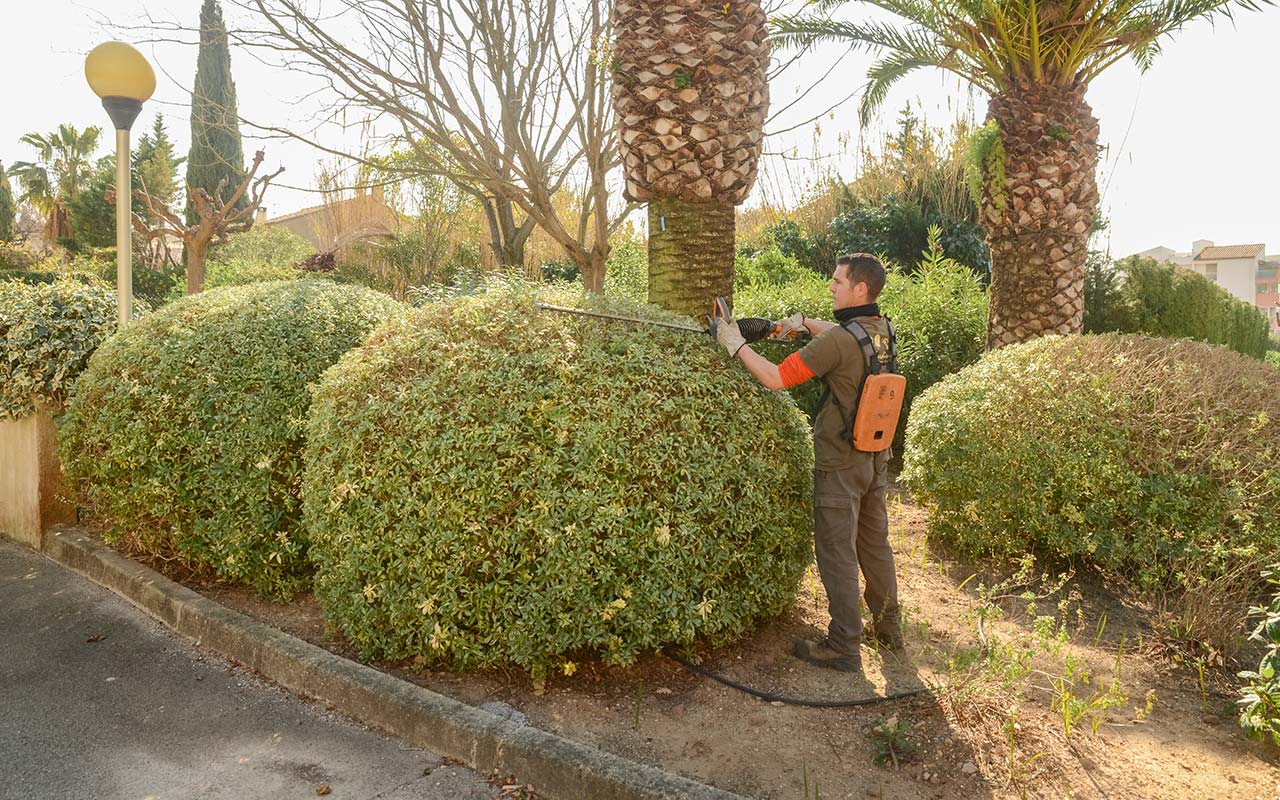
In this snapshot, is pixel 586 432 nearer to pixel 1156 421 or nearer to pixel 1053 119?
pixel 1156 421

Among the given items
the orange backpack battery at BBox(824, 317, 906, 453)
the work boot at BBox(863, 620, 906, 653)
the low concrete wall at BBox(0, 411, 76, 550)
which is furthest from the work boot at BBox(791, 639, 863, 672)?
the low concrete wall at BBox(0, 411, 76, 550)

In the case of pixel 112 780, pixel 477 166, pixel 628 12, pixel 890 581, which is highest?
pixel 628 12

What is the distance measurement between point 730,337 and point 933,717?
5.96 ft

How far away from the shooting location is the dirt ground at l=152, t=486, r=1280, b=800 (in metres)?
3.02

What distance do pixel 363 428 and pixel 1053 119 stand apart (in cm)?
723

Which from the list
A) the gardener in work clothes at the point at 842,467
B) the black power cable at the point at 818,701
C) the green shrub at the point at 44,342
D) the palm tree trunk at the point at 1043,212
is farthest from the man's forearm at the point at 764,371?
the palm tree trunk at the point at 1043,212

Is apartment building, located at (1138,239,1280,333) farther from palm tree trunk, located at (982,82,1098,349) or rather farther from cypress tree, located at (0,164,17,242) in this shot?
cypress tree, located at (0,164,17,242)

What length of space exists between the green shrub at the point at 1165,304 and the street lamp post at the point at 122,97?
12516 mm

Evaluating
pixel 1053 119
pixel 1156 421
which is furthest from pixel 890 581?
pixel 1053 119

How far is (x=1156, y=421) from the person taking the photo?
4.87m

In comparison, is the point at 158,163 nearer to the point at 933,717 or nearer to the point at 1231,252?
the point at 933,717

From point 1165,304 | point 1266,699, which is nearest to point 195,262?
point 1165,304

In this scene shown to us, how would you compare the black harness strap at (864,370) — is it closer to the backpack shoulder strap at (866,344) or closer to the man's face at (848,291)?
the backpack shoulder strap at (866,344)

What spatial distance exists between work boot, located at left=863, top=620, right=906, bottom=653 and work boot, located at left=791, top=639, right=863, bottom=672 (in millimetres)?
237
